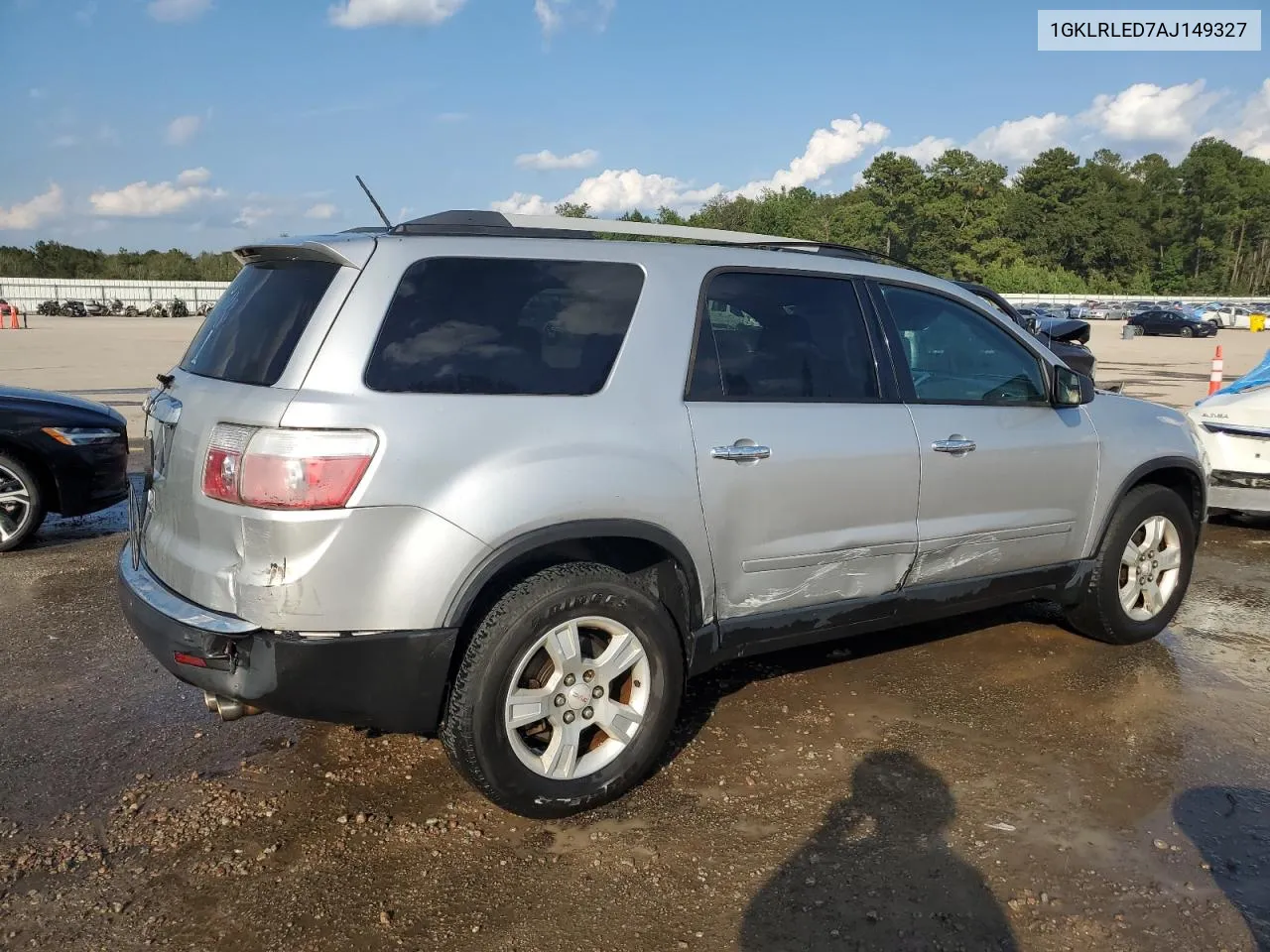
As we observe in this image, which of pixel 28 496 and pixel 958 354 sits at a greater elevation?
pixel 958 354

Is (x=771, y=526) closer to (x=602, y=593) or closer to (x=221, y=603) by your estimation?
(x=602, y=593)

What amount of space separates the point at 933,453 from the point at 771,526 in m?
0.83

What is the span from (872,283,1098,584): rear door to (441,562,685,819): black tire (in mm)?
1264

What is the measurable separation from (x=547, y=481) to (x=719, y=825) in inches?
48.6

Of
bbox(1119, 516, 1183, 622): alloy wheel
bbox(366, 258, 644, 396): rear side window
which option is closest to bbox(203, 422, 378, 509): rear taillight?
bbox(366, 258, 644, 396): rear side window

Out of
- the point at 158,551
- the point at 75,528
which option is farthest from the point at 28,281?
the point at 158,551

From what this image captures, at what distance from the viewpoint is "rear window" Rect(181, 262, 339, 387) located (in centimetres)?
300

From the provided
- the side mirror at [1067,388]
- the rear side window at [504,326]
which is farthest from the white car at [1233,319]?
the rear side window at [504,326]

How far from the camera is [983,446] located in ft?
13.3

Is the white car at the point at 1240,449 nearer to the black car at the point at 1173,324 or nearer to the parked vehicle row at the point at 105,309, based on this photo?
the black car at the point at 1173,324

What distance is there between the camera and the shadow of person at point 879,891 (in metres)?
2.62

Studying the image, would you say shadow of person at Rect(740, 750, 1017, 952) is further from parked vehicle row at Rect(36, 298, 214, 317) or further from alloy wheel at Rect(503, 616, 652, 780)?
parked vehicle row at Rect(36, 298, 214, 317)

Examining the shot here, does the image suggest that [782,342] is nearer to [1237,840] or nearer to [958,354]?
[958,354]

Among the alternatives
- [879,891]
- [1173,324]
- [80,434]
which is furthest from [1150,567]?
[1173,324]
